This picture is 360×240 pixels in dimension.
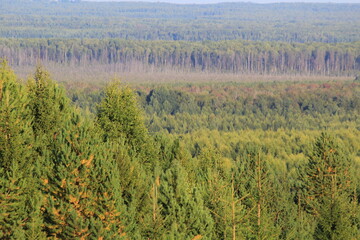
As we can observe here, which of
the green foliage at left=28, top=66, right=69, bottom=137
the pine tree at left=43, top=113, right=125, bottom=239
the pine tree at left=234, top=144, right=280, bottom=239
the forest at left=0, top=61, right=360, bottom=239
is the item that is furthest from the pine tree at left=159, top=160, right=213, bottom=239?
the green foliage at left=28, top=66, right=69, bottom=137

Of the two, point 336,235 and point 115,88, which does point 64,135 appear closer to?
point 115,88

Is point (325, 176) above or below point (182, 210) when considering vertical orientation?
below

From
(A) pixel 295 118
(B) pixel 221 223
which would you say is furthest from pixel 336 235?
(A) pixel 295 118

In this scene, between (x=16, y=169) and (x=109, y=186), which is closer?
(x=16, y=169)

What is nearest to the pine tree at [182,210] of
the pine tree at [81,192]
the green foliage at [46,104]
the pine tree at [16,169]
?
the pine tree at [81,192]

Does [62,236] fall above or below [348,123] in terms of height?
above

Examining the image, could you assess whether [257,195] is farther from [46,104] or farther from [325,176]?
[325,176]

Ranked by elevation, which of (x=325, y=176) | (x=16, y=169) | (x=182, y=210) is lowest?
(x=325, y=176)

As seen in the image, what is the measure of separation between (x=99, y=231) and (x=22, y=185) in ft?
14.2

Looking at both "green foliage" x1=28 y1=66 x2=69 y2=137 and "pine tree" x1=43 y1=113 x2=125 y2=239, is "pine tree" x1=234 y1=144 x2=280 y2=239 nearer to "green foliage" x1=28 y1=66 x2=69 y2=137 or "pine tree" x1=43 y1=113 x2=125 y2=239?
"pine tree" x1=43 y1=113 x2=125 y2=239

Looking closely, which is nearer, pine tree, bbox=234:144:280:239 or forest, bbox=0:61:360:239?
forest, bbox=0:61:360:239

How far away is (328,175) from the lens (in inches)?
2576

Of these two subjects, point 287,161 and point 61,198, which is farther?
point 287,161

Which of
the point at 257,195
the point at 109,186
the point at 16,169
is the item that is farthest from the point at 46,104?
the point at 257,195
